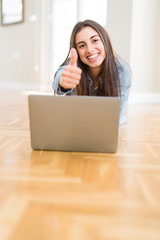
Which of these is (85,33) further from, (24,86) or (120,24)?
(24,86)

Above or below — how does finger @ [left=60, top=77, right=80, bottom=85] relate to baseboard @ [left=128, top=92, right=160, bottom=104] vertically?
above

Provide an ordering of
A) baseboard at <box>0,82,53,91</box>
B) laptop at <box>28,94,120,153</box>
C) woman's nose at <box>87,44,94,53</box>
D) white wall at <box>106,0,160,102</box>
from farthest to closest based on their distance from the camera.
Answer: baseboard at <box>0,82,53,91</box> → white wall at <box>106,0,160,102</box> → woman's nose at <box>87,44,94,53</box> → laptop at <box>28,94,120,153</box>

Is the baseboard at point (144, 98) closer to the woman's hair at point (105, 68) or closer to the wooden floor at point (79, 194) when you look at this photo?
the woman's hair at point (105, 68)

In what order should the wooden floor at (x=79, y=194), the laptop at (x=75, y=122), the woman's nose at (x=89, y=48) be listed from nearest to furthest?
the wooden floor at (x=79, y=194) → the laptop at (x=75, y=122) → the woman's nose at (x=89, y=48)

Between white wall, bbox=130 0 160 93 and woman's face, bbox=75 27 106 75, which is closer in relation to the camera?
woman's face, bbox=75 27 106 75

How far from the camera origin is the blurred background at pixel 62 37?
360 cm

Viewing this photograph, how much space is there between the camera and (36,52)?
5.46 metres

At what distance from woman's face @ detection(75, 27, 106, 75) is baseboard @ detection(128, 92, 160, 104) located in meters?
2.17

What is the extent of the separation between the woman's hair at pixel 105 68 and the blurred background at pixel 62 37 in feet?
6.62

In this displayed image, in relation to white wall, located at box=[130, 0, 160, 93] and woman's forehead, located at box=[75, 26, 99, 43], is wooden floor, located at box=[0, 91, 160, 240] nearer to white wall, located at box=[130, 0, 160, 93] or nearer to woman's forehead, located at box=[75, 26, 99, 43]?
woman's forehead, located at box=[75, 26, 99, 43]

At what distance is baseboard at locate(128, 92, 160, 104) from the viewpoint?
375 cm

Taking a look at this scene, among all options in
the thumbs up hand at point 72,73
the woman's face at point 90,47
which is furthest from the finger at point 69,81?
the woman's face at point 90,47

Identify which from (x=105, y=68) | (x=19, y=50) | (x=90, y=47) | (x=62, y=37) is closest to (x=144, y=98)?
(x=62, y=37)

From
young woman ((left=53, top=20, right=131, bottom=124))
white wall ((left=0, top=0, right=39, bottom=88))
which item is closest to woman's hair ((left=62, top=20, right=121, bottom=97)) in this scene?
young woman ((left=53, top=20, right=131, bottom=124))
